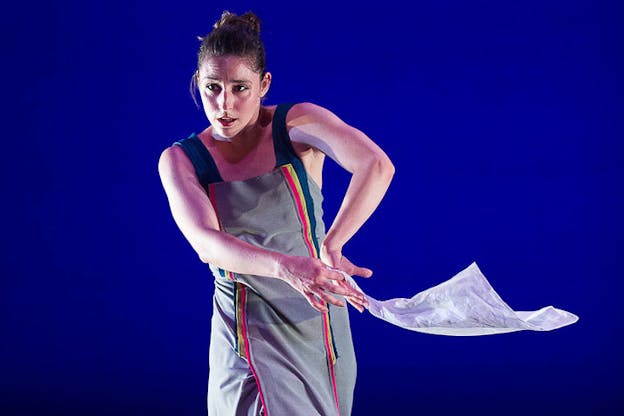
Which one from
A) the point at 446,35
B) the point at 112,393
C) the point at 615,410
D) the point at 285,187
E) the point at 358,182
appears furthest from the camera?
the point at 112,393

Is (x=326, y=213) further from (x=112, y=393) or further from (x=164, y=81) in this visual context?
(x=112, y=393)

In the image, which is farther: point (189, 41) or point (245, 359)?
point (189, 41)

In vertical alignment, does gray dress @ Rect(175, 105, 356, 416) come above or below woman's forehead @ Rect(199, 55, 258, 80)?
below

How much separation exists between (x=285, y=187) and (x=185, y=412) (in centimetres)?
211

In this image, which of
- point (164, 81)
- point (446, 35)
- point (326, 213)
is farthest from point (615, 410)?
point (164, 81)

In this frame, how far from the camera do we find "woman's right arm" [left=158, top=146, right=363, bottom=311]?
1.25 metres

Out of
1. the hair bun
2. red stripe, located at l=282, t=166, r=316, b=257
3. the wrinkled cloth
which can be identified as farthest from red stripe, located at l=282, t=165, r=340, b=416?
the hair bun

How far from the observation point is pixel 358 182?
1499 mm

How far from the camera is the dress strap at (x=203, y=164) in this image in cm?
162

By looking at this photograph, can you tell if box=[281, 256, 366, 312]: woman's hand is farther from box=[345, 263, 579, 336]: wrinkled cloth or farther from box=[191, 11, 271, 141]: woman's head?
box=[191, 11, 271, 141]: woman's head

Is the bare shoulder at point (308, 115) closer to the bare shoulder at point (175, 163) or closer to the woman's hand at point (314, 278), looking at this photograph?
the bare shoulder at point (175, 163)

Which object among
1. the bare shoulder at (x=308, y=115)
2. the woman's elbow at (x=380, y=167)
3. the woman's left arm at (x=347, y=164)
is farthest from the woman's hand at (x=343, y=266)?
the bare shoulder at (x=308, y=115)

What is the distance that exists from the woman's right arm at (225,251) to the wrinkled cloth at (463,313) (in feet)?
0.52

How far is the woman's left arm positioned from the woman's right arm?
0.35 ft
